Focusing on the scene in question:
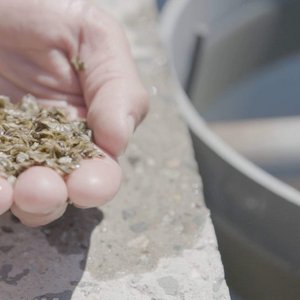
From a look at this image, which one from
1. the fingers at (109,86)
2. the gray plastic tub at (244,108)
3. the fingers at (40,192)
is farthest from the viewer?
the gray plastic tub at (244,108)

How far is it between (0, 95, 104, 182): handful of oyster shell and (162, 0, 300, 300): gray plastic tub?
0.50 meters

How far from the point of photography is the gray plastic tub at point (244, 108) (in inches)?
56.4

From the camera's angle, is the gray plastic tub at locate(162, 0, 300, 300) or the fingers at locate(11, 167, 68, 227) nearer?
the fingers at locate(11, 167, 68, 227)

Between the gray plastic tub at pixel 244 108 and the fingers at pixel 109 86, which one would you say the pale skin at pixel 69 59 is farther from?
the gray plastic tub at pixel 244 108

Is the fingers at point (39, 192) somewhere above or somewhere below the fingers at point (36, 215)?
above

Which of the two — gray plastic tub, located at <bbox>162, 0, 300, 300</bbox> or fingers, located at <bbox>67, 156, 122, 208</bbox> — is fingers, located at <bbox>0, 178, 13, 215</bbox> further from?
gray plastic tub, located at <bbox>162, 0, 300, 300</bbox>

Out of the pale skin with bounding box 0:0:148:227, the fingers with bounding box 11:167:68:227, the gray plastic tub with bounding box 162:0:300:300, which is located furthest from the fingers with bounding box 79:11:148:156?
the gray plastic tub with bounding box 162:0:300:300

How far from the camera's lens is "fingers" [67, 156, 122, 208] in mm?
886

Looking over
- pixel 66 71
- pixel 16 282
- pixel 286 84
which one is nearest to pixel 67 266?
pixel 16 282

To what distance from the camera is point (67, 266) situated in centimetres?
102

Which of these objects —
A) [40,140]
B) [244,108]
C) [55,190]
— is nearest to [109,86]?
[40,140]

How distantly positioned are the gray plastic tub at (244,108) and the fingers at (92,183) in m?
0.55

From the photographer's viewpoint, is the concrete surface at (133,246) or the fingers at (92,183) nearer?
the fingers at (92,183)

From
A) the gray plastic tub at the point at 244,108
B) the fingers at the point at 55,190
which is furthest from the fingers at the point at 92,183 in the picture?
the gray plastic tub at the point at 244,108
